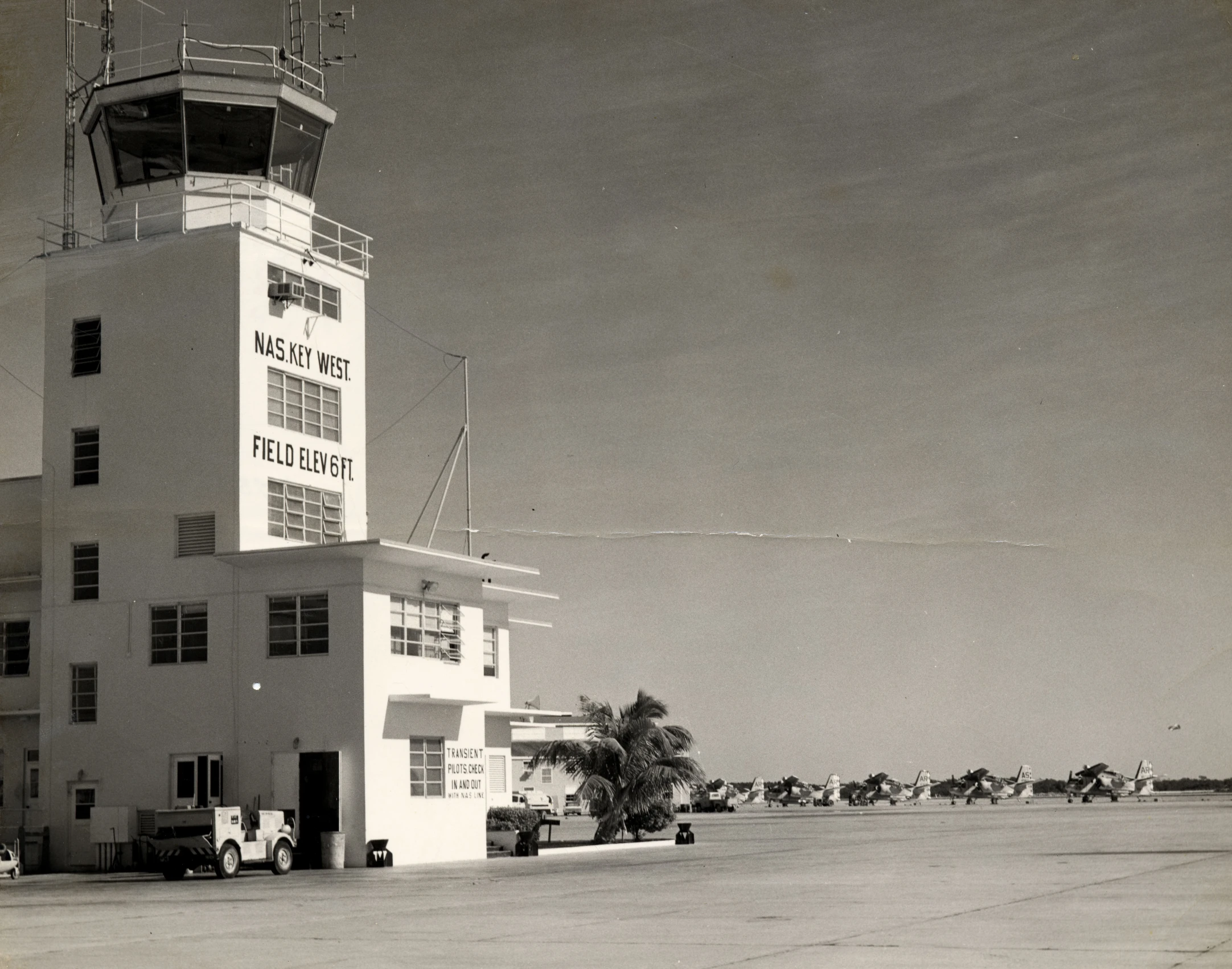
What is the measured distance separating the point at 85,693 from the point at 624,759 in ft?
55.3

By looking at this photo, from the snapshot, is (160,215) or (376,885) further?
(160,215)

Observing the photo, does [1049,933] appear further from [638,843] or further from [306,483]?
[638,843]

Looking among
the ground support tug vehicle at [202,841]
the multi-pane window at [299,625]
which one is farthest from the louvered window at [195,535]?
the ground support tug vehicle at [202,841]

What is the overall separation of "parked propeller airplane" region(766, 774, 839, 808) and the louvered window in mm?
96034

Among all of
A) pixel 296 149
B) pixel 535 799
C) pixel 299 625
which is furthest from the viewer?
pixel 535 799

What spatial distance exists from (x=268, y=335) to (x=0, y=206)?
25.4m

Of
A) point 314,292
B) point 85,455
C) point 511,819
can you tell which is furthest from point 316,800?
point 314,292

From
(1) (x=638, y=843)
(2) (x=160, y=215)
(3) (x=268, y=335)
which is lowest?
(1) (x=638, y=843)

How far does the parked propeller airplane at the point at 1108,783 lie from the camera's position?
4272 inches

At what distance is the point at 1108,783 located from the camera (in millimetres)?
108938

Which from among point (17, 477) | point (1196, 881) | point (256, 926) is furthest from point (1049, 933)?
point (17, 477)

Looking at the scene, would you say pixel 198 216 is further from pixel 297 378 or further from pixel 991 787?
pixel 991 787

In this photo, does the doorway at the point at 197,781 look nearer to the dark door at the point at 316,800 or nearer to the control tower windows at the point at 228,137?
the dark door at the point at 316,800

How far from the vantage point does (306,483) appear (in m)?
38.0
